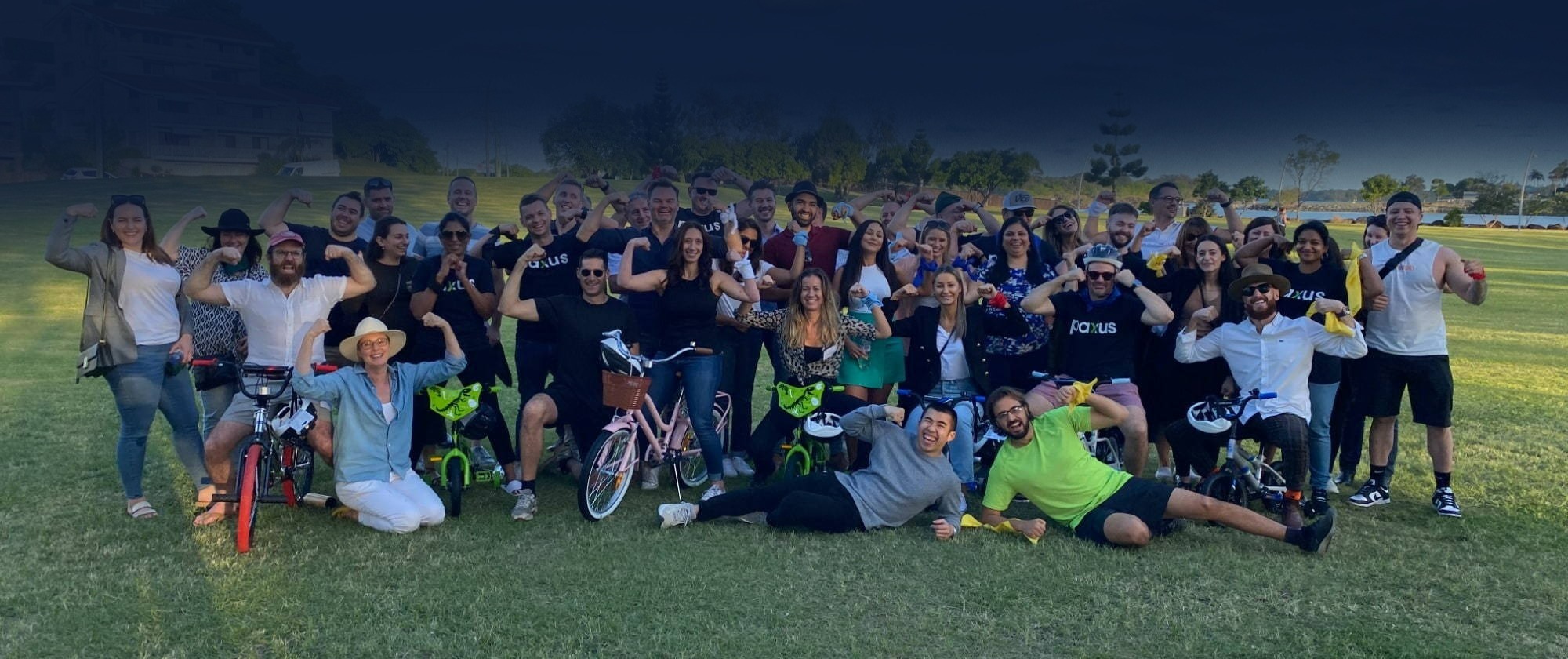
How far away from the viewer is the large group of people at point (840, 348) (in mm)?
6242

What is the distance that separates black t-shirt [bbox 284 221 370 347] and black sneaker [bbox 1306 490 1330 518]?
251 inches

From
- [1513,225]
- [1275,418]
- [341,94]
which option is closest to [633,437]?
→ [1275,418]

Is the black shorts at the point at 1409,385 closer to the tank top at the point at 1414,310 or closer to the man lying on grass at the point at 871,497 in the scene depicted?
the tank top at the point at 1414,310

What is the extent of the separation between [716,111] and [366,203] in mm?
69855

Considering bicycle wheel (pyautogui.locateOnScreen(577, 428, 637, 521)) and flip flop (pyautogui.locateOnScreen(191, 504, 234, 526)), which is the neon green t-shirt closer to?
bicycle wheel (pyautogui.locateOnScreen(577, 428, 637, 521))

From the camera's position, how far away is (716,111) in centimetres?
7681

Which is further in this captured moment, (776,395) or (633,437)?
(776,395)

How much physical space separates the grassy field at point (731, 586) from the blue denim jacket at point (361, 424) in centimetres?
39

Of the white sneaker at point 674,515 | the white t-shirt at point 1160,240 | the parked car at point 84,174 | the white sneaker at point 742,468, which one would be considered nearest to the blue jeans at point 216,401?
the white sneaker at point 674,515

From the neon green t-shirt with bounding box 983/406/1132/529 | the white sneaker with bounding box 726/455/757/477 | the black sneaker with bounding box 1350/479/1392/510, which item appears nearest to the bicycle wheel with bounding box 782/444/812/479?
the white sneaker with bounding box 726/455/757/477

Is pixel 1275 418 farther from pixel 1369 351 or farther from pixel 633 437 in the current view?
pixel 633 437

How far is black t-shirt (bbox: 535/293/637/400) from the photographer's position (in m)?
6.95

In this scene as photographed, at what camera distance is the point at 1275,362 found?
21.9ft

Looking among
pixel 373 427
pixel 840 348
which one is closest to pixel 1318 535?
pixel 840 348
